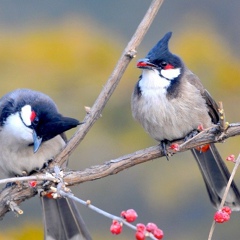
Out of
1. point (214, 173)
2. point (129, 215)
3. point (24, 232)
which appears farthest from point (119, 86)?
point (129, 215)

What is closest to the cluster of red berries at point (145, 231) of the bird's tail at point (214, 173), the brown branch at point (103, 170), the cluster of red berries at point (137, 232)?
the cluster of red berries at point (137, 232)

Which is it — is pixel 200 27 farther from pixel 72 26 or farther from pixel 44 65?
pixel 44 65

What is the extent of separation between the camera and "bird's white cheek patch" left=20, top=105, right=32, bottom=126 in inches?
119

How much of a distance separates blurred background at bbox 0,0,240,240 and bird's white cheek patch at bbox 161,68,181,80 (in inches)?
87.8

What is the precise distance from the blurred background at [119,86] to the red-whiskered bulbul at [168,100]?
2144mm

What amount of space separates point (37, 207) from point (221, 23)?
2979mm

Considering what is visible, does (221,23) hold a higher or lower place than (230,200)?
higher

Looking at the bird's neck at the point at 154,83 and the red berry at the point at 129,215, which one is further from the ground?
the bird's neck at the point at 154,83

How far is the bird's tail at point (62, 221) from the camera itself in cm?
322

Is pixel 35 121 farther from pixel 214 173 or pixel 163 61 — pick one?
pixel 214 173

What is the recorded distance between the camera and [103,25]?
775 cm

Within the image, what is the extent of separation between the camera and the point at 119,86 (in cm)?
670

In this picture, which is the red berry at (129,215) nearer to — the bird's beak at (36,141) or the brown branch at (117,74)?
the brown branch at (117,74)

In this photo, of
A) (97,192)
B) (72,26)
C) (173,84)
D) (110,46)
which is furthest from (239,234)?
(173,84)
